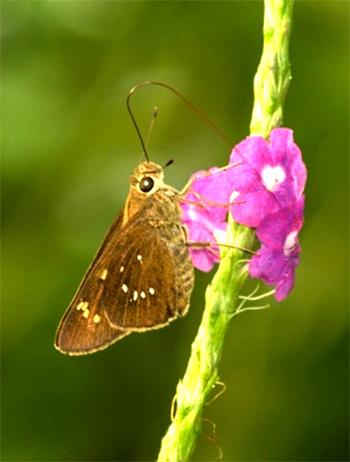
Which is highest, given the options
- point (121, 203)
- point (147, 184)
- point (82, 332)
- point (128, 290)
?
point (121, 203)

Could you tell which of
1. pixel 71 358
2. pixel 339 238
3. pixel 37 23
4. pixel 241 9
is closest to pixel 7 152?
pixel 37 23

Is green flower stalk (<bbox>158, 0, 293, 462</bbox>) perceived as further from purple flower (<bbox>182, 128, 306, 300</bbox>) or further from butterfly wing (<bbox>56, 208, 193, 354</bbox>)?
butterfly wing (<bbox>56, 208, 193, 354</bbox>)

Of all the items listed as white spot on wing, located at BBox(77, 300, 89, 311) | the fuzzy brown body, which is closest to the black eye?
the fuzzy brown body

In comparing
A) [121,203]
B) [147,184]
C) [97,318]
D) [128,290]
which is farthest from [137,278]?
[121,203]

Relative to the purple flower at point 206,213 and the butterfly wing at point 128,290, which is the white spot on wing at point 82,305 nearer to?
the butterfly wing at point 128,290

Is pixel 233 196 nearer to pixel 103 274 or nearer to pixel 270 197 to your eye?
pixel 270 197

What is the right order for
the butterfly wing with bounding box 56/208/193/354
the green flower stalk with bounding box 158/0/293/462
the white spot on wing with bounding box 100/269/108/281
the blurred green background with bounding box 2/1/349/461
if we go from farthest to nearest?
the blurred green background with bounding box 2/1/349/461 < the white spot on wing with bounding box 100/269/108/281 < the butterfly wing with bounding box 56/208/193/354 < the green flower stalk with bounding box 158/0/293/462
